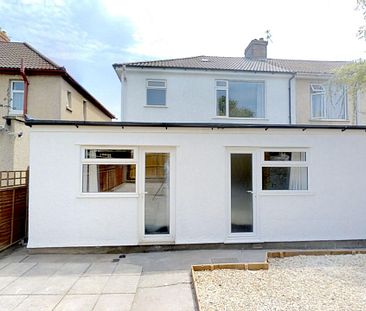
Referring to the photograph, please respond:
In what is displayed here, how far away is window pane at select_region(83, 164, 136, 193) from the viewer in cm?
757

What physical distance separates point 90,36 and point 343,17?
10.4 metres

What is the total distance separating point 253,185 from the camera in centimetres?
795

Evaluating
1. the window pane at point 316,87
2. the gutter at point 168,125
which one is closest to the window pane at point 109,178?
the gutter at point 168,125

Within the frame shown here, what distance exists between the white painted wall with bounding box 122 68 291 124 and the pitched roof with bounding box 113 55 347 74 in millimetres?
307

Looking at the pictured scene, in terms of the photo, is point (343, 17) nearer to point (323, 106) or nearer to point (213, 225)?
point (323, 106)

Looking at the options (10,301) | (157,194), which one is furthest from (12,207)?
(157,194)

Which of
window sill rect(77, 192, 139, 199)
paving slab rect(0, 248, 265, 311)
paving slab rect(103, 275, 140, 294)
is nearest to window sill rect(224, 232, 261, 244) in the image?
paving slab rect(0, 248, 265, 311)

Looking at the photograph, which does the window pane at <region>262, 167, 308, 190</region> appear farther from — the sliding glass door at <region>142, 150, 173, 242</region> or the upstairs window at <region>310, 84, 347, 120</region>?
the upstairs window at <region>310, 84, 347, 120</region>

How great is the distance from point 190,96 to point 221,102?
171cm

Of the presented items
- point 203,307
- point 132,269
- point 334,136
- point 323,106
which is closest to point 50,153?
point 132,269

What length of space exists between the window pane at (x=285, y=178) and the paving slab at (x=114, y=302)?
497 centimetres

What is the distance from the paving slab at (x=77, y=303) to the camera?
177 inches

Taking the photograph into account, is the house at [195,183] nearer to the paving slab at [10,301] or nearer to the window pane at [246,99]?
the paving slab at [10,301]

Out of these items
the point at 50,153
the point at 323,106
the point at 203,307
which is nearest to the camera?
the point at 203,307
